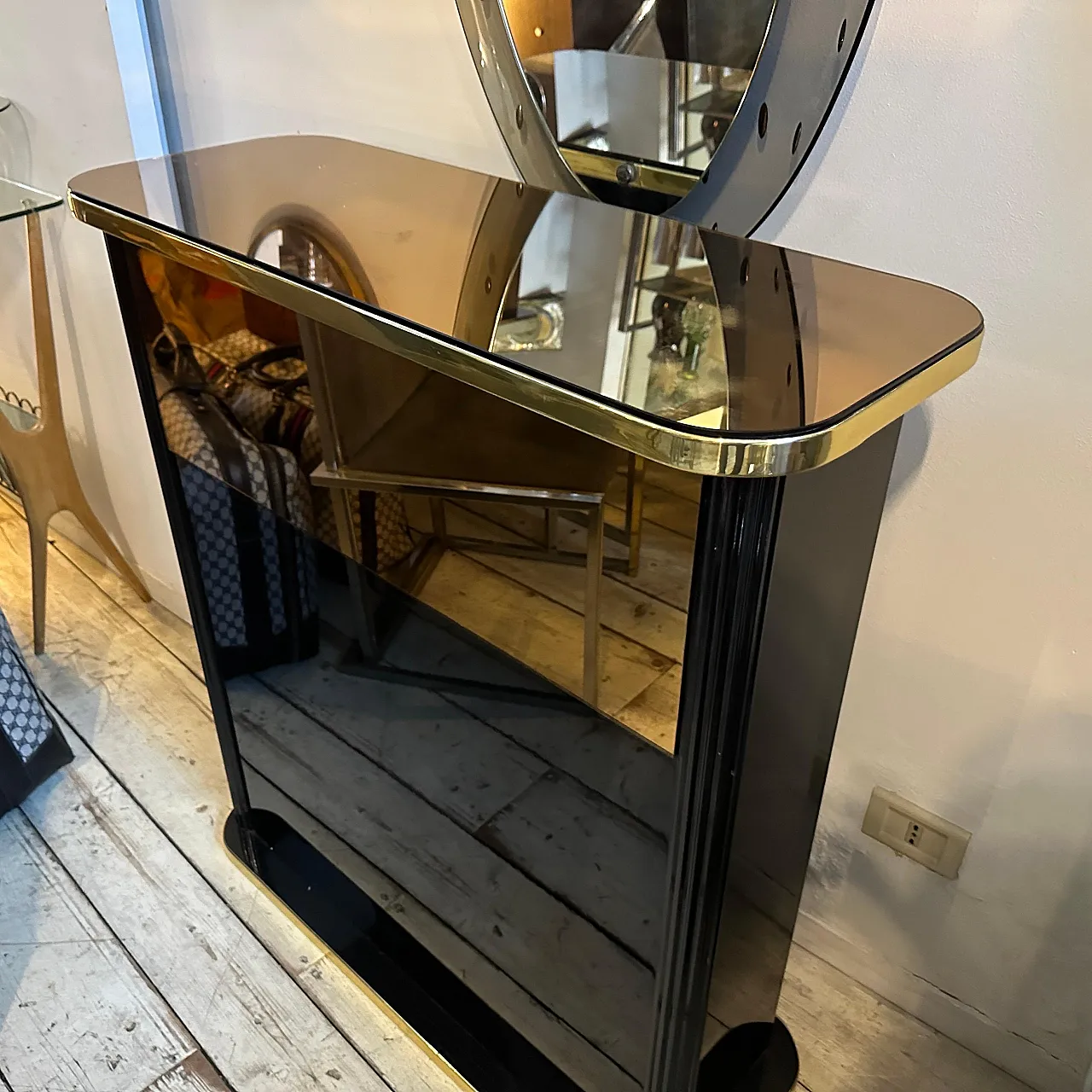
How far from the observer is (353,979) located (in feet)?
4.92

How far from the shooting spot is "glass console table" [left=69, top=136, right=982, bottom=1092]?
2.41ft

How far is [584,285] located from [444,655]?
451 mm

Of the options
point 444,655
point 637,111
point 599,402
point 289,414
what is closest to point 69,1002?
point 444,655

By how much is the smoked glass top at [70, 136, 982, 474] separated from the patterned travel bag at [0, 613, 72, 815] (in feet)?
3.20

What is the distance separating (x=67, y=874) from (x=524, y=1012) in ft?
2.86

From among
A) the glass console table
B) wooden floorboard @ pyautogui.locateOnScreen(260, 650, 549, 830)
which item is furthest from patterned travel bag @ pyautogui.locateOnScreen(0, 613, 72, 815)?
wooden floorboard @ pyautogui.locateOnScreen(260, 650, 549, 830)

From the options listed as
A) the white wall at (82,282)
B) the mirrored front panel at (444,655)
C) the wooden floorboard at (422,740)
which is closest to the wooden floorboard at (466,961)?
the mirrored front panel at (444,655)

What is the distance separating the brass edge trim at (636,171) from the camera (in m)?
1.02

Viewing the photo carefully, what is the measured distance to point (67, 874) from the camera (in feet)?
5.51

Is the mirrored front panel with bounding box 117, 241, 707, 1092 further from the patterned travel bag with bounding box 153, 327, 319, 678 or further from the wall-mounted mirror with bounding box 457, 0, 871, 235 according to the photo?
the wall-mounted mirror with bounding box 457, 0, 871, 235

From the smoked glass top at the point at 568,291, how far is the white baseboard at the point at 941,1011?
1018 mm

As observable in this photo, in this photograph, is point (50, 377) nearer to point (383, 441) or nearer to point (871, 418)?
point (383, 441)

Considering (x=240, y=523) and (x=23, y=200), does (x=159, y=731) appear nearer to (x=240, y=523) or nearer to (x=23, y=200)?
(x=240, y=523)

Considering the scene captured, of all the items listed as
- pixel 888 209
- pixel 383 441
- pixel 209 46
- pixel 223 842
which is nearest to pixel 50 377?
pixel 209 46
